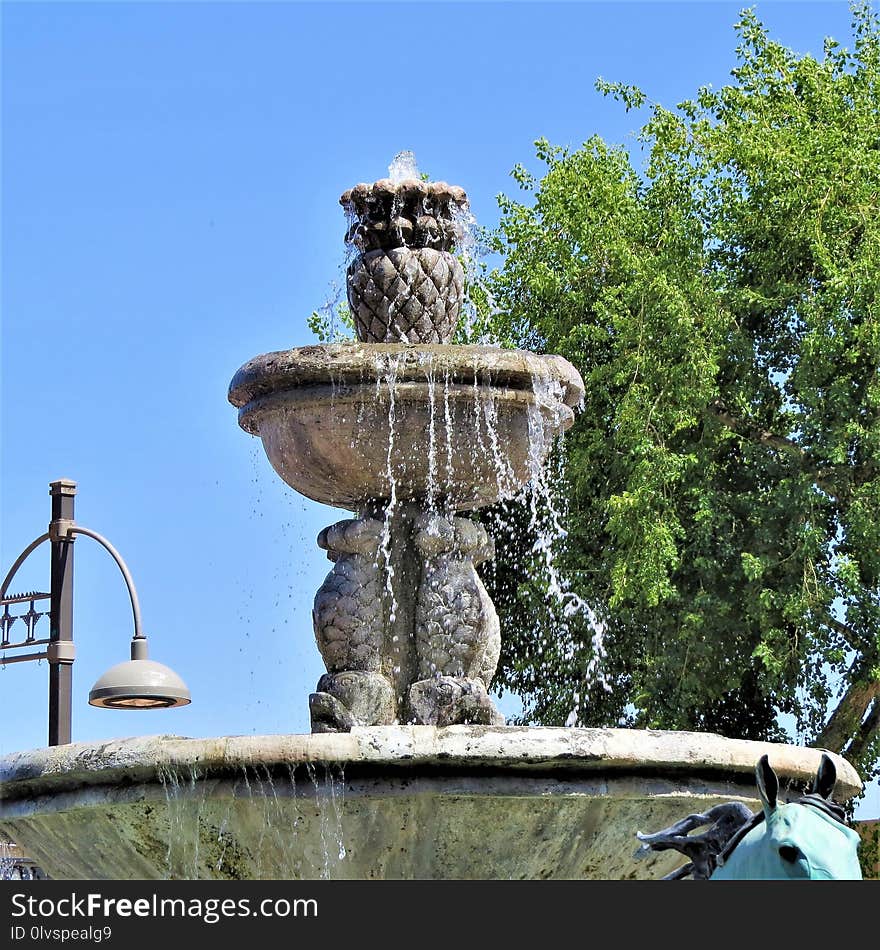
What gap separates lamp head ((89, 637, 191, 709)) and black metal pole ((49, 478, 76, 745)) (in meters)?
0.33

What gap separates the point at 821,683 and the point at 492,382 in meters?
13.8

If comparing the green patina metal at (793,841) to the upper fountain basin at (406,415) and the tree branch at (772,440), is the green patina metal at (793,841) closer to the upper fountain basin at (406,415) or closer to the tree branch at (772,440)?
the upper fountain basin at (406,415)

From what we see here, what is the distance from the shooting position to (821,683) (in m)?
20.1

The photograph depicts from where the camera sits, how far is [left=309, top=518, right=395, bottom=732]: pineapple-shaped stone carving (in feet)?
23.2

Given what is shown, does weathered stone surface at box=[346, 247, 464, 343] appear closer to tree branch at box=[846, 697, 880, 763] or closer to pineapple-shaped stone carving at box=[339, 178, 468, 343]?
pineapple-shaped stone carving at box=[339, 178, 468, 343]

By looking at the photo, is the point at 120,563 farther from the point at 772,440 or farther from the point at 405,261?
the point at 772,440

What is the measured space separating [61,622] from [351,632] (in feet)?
17.2

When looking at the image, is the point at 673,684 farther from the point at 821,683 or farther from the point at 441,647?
the point at 441,647

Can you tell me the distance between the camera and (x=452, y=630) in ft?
23.9


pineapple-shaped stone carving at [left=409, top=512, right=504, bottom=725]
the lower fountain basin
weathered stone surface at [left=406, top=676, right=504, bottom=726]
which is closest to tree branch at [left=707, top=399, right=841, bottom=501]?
pineapple-shaped stone carving at [left=409, top=512, right=504, bottom=725]

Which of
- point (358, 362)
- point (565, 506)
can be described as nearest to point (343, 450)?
point (358, 362)

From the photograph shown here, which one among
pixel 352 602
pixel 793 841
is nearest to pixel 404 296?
pixel 352 602
